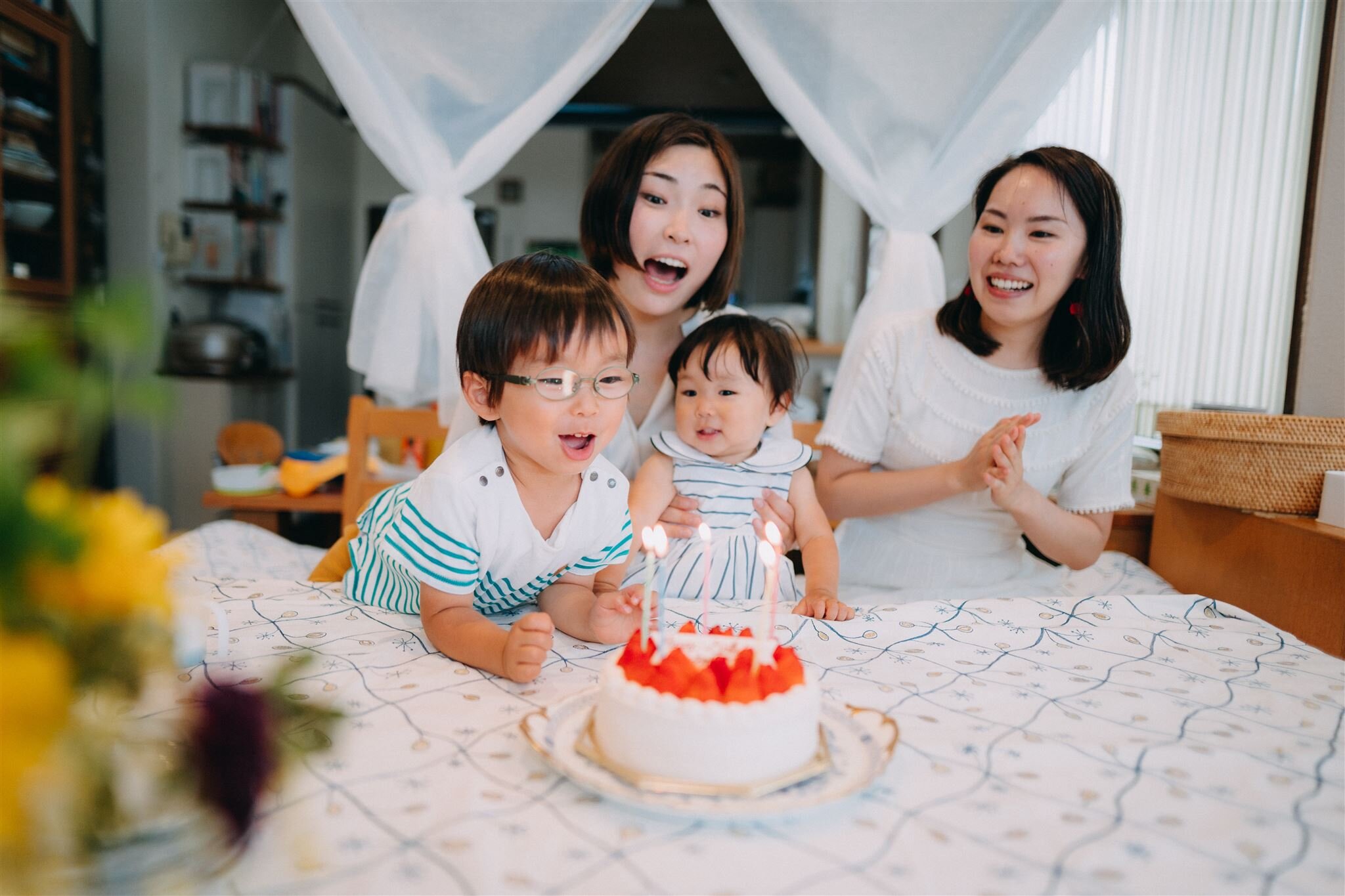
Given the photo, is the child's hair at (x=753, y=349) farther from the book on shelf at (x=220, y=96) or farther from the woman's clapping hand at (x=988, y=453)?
the book on shelf at (x=220, y=96)

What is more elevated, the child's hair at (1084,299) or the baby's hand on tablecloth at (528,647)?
the child's hair at (1084,299)

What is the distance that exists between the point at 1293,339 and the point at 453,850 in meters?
2.13

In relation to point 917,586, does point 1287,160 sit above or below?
above

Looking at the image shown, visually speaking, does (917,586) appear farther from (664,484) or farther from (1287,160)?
(1287,160)

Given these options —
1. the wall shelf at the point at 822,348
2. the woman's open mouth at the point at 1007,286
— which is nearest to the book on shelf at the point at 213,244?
the wall shelf at the point at 822,348

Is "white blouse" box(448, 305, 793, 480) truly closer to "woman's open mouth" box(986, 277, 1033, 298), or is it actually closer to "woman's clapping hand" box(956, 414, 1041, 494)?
"woman's clapping hand" box(956, 414, 1041, 494)

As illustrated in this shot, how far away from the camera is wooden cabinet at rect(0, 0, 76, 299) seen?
339 centimetres

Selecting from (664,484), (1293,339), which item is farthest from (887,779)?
(1293,339)

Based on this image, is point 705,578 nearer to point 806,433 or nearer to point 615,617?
point 615,617

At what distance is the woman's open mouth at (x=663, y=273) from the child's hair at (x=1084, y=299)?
1.83ft

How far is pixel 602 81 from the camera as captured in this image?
16.9 feet

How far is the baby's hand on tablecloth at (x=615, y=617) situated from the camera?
1113 millimetres

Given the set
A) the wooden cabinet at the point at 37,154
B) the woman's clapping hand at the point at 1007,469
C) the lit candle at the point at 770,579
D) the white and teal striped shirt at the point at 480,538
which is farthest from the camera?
the wooden cabinet at the point at 37,154

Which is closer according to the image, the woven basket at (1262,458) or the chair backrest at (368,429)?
the woven basket at (1262,458)
